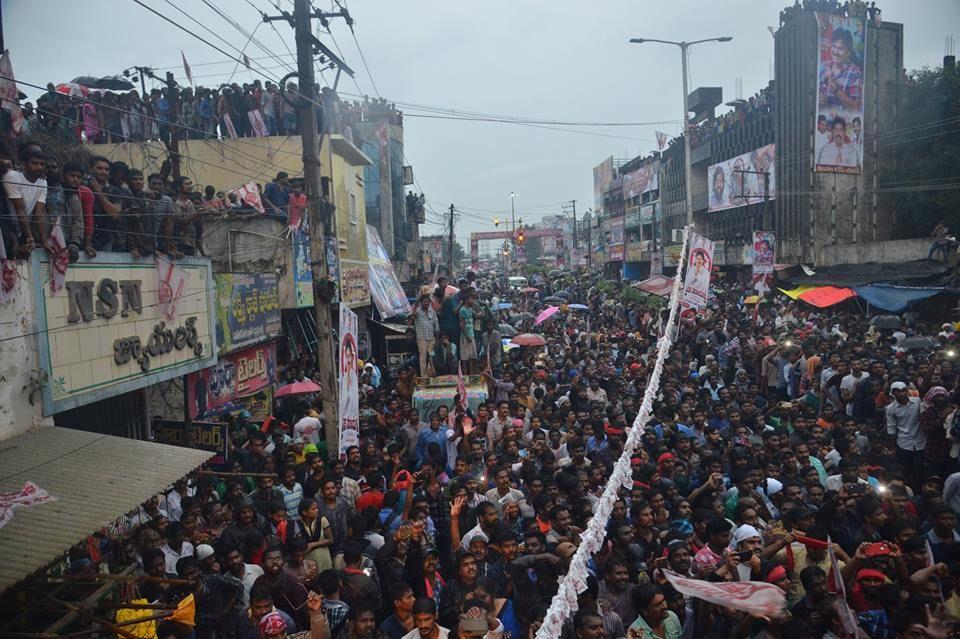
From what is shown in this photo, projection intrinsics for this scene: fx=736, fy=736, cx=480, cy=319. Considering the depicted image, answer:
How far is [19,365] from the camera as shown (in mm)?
6805

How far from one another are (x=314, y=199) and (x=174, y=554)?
5.62 meters

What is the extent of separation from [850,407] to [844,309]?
13.3m

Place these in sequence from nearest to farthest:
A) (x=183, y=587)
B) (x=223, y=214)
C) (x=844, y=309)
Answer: (x=183, y=587)
(x=223, y=214)
(x=844, y=309)

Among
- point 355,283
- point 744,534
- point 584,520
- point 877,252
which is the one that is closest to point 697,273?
point 584,520

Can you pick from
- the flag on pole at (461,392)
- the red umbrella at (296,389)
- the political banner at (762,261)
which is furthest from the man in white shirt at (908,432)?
the political banner at (762,261)

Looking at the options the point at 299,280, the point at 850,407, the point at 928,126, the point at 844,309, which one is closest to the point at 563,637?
the point at 850,407

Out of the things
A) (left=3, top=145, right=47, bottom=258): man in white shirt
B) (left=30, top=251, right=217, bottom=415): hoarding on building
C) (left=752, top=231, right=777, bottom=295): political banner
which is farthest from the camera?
(left=752, top=231, right=777, bottom=295): political banner

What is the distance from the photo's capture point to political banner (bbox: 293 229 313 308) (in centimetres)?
1506

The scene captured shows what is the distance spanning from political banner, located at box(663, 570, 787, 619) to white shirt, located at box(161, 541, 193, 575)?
13.4 ft

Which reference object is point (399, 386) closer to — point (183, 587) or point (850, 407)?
point (850, 407)

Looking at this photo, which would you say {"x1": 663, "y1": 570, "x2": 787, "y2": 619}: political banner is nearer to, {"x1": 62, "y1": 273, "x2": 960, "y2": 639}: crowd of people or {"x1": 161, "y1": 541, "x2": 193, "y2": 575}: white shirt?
{"x1": 62, "y1": 273, "x2": 960, "y2": 639}: crowd of people

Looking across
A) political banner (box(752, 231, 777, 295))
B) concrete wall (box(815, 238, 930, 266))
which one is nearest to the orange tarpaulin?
political banner (box(752, 231, 777, 295))

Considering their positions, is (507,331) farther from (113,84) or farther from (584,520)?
(584,520)

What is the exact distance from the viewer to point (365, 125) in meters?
32.8
